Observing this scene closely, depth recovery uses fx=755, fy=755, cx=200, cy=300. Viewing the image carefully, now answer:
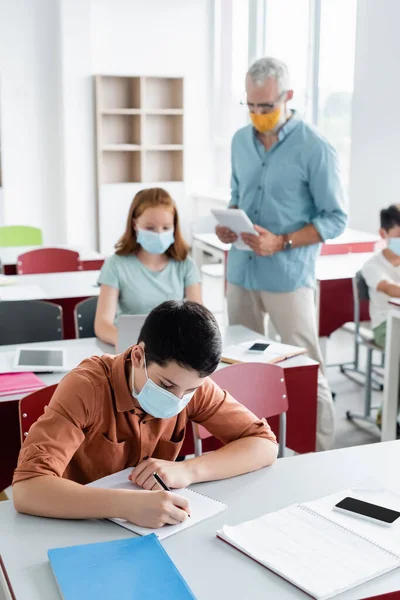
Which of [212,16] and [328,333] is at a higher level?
[212,16]

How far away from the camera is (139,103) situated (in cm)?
729

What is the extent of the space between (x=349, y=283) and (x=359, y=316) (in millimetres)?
204

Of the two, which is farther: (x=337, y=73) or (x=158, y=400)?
(x=337, y=73)

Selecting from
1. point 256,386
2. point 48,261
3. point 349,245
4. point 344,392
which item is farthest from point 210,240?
point 256,386

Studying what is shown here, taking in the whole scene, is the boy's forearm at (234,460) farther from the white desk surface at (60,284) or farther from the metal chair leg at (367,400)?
the metal chair leg at (367,400)

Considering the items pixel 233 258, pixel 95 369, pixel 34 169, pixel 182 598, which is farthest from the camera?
pixel 34 169

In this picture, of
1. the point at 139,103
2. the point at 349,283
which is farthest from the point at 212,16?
the point at 349,283

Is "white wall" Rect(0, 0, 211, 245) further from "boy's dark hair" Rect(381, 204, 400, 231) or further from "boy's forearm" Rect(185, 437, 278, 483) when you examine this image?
"boy's forearm" Rect(185, 437, 278, 483)

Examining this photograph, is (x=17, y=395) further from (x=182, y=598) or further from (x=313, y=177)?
(x=313, y=177)

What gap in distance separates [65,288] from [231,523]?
8.01 feet

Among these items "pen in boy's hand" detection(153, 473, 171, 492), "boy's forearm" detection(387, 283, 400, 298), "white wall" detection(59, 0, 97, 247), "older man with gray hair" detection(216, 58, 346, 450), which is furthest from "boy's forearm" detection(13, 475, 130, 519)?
"white wall" detection(59, 0, 97, 247)

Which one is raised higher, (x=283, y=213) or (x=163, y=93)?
(x=163, y=93)

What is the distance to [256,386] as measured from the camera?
2242mm

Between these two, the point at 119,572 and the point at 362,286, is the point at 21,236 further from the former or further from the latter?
the point at 119,572
